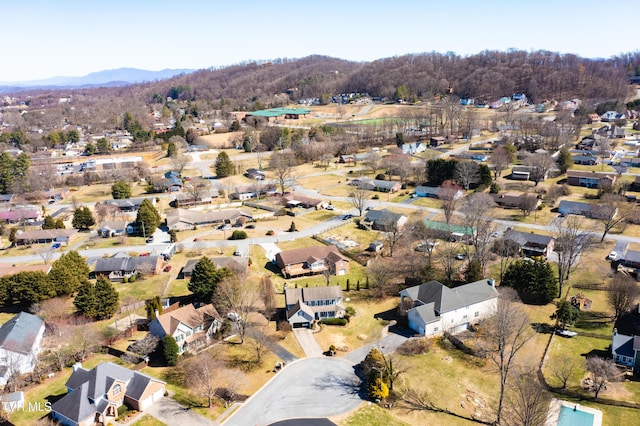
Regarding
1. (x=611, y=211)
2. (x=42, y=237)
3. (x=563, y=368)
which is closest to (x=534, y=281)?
(x=563, y=368)

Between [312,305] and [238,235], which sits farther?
[238,235]

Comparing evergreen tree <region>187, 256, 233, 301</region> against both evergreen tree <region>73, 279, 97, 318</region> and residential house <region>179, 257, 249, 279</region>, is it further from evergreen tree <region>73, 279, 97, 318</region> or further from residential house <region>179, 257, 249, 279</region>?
evergreen tree <region>73, 279, 97, 318</region>

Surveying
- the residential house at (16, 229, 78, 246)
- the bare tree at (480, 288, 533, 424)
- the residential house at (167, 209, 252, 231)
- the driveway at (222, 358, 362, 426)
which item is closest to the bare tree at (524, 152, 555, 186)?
the bare tree at (480, 288, 533, 424)

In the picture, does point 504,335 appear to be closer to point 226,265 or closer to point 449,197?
point 226,265

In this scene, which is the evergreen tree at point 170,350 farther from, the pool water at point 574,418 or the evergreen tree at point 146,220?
the evergreen tree at point 146,220

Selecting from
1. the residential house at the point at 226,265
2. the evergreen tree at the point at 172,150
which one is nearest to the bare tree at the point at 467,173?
the residential house at the point at 226,265
